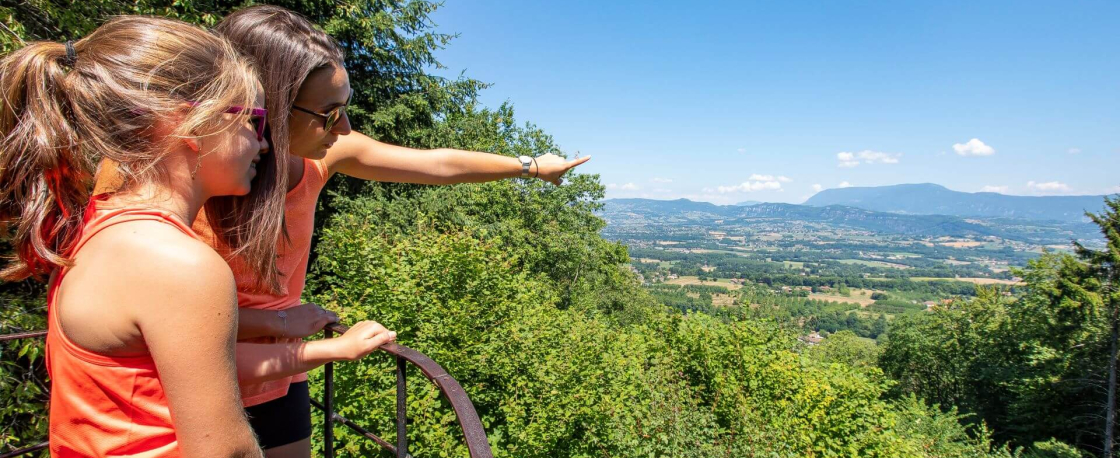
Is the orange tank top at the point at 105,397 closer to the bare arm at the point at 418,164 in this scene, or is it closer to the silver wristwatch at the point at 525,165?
the bare arm at the point at 418,164

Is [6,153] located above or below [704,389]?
above

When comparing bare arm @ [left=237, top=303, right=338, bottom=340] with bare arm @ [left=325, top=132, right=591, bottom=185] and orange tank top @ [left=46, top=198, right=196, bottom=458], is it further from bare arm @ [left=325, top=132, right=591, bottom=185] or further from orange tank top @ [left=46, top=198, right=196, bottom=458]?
bare arm @ [left=325, top=132, right=591, bottom=185]

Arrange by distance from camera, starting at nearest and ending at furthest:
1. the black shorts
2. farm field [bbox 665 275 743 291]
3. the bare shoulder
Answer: the bare shoulder < the black shorts < farm field [bbox 665 275 743 291]

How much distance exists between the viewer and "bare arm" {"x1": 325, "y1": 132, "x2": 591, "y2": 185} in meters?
1.72

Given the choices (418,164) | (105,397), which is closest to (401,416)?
(105,397)

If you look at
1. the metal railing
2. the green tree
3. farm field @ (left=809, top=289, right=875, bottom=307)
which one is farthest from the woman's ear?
farm field @ (left=809, top=289, right=875, bottom=307)

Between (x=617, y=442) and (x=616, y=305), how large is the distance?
18.7 metres

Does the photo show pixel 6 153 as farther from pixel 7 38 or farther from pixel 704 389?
pixel 704 389

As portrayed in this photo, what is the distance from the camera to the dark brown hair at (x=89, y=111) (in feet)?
2.80

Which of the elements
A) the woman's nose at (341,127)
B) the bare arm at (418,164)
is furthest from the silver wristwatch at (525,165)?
the woman's nose at (341,127)

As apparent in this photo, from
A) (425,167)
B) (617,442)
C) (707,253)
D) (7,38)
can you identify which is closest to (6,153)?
(425,167)

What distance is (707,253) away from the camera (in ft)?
534

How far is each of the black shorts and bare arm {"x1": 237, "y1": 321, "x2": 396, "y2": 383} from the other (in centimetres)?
29

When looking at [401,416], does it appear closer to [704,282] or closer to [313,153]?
[313,153]
